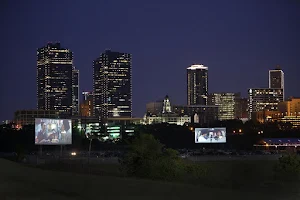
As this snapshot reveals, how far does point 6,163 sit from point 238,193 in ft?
46.4

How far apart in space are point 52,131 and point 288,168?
3060 cm

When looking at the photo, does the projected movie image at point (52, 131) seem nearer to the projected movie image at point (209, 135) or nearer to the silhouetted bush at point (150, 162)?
the silhouetted bush at point (150, 162)

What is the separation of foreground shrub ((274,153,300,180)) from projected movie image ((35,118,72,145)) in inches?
1136

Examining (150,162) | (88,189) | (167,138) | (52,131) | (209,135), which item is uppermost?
(52,131)

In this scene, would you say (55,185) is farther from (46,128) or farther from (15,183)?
(46,128)

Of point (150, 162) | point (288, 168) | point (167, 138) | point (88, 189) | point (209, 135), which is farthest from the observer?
point (167, 138)

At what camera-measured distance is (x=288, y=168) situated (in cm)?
4919

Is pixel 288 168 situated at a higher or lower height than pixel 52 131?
lower

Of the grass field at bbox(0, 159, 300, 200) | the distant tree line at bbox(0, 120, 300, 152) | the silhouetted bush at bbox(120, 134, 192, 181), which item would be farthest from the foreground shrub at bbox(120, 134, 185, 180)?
the distant tree line at bbox(0, 120, 300, 152)

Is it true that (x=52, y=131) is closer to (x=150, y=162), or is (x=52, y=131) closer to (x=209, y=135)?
(x=150, y=162)

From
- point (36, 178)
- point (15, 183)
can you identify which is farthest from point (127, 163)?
point (15, 183)

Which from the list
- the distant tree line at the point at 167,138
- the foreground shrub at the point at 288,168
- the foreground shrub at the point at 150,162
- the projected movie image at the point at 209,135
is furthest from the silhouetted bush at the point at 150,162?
the distant tree line at the point at 167,138

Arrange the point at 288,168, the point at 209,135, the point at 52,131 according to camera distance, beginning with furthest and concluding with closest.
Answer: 1. the point at 209,135
2. the point at 52,131
3. the point at 288,168

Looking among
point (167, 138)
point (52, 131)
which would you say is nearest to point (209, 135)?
point (167, 138)
